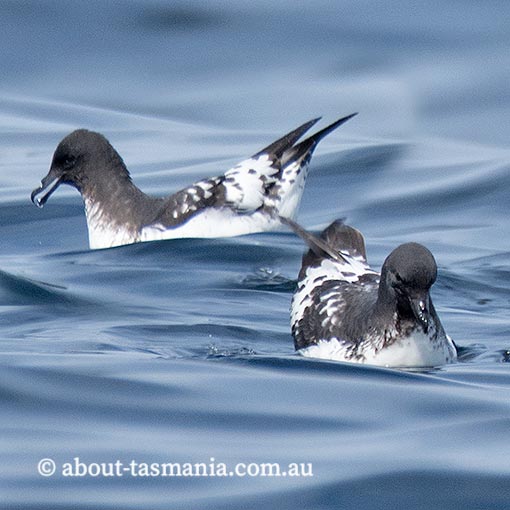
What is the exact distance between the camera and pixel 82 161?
40.9ft

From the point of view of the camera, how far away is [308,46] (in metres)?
17.5

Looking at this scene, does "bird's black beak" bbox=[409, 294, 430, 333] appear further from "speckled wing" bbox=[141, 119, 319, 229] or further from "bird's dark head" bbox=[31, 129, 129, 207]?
"bird's dark head" bbox=[31, 129, 129, 207]

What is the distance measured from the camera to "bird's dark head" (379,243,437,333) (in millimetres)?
7723

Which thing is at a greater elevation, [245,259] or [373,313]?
[245,259]

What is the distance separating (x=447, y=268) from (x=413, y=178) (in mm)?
3440

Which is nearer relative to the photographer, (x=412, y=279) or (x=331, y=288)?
(x=412, y=279)

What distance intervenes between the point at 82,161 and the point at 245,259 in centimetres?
205

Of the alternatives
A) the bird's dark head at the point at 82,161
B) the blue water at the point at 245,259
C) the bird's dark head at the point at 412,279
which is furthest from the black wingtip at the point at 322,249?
the bird's dark head at the point at 82,161

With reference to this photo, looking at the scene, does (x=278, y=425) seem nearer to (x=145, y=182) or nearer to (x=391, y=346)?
(x=391, y=346)

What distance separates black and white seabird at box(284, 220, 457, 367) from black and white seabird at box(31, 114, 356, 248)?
9.28 ft

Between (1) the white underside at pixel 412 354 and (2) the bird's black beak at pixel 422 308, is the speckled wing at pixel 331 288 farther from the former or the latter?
(2) the bird's black beak at pixel 422 308

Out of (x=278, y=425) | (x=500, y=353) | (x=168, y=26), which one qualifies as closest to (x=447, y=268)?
(x=500, y=353)

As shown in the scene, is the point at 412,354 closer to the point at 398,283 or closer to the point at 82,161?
the point at 398,283

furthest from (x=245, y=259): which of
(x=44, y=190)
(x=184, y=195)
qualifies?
(x=44, y=190)
